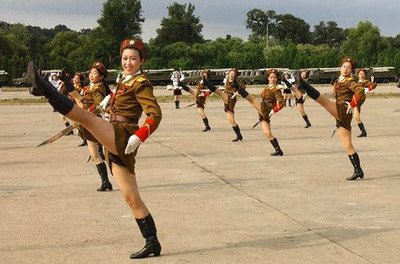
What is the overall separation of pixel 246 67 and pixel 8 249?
8170 centimetres

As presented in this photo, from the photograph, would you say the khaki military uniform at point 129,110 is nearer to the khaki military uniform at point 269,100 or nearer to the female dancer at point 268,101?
the female dancer at point 268,101

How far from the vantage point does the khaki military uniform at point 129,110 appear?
277 inches

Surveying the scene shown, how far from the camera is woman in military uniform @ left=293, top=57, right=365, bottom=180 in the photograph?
10706mm

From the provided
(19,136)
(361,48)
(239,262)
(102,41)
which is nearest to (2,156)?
(19,136)

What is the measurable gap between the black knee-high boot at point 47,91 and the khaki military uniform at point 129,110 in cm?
74

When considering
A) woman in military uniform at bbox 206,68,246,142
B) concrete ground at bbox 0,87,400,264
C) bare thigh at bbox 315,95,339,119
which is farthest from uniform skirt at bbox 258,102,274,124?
bare thigh at bbox 315,95,339,119

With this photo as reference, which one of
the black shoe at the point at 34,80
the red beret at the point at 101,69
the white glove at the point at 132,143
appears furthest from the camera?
the red beret at the point at 101,69

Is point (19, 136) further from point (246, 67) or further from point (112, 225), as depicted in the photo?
point (246, 67)

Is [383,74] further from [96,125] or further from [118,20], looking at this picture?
[96,125]

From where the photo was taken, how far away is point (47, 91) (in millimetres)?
6250

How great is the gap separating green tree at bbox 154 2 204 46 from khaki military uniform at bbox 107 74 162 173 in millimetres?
111441

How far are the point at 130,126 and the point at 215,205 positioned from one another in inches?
106

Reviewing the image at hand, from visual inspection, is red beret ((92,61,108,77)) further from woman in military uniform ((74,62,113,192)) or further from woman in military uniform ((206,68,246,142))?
woman in military uniform ((206,68,246,142))

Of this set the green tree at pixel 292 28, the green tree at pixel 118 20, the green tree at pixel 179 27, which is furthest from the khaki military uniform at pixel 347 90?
the green tree at pixel 292 28
